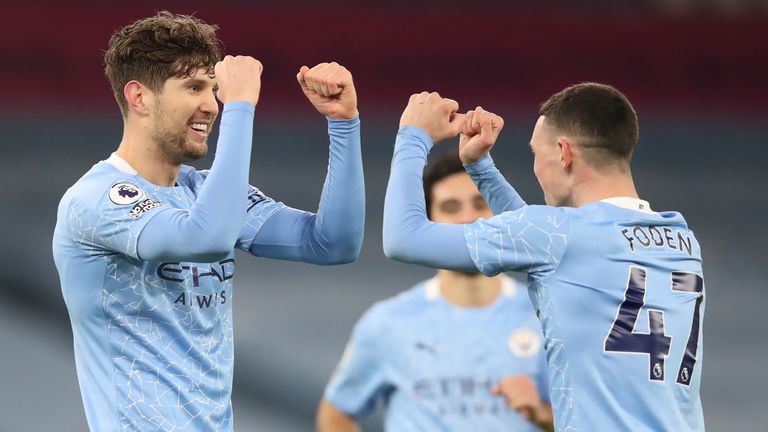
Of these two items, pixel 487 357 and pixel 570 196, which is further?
pixel 487 357

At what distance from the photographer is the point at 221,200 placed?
2949 millimetres

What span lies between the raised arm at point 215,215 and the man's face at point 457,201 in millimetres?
1834

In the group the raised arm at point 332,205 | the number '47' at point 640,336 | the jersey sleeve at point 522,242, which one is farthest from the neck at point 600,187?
the raised arm at point 332,205

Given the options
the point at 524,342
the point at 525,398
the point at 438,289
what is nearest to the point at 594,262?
the point at 525,398

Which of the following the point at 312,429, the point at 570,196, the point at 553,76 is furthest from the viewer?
the point at 553,76

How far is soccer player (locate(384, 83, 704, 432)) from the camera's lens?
2977 millimetres

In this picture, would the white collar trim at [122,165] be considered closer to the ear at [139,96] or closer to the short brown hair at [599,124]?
the ear at [139,96]

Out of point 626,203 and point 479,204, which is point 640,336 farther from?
point 479,204

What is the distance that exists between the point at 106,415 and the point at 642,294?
1394 millimetres

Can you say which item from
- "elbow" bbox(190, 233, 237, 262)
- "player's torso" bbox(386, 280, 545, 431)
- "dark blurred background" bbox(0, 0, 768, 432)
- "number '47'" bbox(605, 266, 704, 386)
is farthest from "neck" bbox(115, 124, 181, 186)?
"dark blurred background" bbox(0, 0, 768, 432)

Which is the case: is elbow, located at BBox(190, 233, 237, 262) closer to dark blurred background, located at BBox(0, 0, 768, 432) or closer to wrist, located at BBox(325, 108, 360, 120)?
wrist, located at BBox(325, 108, 360, 120)

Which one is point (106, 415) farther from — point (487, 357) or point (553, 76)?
point (553, 76)

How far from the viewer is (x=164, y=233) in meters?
2.95

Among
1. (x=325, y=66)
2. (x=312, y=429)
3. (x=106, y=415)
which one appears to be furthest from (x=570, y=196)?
(x=312, y=429)
